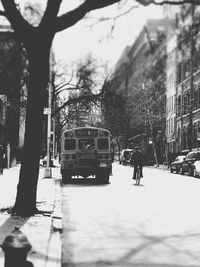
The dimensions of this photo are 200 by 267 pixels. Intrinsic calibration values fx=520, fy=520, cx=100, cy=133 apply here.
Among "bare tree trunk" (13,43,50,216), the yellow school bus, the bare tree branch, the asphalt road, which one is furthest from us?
the yellow school bus

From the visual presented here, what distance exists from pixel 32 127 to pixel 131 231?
3589mm

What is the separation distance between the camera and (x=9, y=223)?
35.6ft

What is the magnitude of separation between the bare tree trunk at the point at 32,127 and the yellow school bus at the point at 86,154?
568 inches

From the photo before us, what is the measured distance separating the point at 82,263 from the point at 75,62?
3616 centimetres

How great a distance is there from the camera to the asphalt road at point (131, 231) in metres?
8.00

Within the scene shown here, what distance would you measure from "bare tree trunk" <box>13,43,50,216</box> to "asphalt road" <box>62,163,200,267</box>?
3.62ft

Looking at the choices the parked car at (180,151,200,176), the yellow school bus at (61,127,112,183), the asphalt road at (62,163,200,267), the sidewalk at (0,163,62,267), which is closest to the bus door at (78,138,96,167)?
the yellow school bus at (61,127,112,183)

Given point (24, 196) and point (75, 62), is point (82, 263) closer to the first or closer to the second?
point (24, 196)

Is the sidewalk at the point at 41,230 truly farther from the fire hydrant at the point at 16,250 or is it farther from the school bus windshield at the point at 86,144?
the school bus windshield at the point at 86,144

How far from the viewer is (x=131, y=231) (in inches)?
428

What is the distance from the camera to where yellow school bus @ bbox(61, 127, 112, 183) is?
89.2 feet

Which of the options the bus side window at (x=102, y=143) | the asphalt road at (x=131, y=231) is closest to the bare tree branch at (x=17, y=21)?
the asphalt road at (x=131, y=231)

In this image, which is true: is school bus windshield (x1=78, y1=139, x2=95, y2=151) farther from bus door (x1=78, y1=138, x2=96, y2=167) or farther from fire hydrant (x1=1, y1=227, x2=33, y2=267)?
fire hydrant (x1=1, y1=227, x2=33, y2=267)

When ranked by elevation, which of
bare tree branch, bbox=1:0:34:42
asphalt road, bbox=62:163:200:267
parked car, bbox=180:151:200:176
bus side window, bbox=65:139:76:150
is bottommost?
asphalt road, bbox=62:163:200:267
